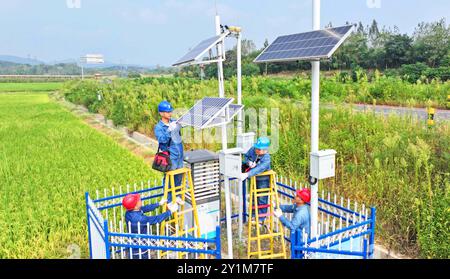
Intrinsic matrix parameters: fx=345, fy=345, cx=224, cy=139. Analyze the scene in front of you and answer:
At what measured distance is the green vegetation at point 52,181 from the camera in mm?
4438

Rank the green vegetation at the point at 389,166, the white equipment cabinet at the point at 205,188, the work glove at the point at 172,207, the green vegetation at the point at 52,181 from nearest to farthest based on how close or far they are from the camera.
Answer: the work glove at the point at 172,207
the green vegetation at the point at 389,166
the white equipment cabinet at the point at 205,188
the green vegetation at the point at 52,181

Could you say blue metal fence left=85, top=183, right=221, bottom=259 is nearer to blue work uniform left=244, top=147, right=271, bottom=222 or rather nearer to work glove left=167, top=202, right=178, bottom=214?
work glove left=167, top=202, right=178, bottom=214

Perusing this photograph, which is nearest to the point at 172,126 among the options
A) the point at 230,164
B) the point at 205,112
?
the point at 205,112

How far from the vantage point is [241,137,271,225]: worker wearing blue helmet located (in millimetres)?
3783

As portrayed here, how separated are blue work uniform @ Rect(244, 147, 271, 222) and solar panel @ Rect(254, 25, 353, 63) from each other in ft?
3.58

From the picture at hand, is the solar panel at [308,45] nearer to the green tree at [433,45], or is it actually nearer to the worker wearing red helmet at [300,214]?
the worker wearing red helmet at [300,214]

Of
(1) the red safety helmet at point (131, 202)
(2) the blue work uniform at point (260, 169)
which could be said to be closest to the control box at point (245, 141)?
(2) the blue work uniform at point (260, 169)

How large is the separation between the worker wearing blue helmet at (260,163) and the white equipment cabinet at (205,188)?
1.37ft

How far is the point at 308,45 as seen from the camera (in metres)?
3.11

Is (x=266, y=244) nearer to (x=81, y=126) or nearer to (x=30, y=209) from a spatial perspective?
(x=30, y=209)

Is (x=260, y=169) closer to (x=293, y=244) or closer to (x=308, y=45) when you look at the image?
(x=293, y=244)

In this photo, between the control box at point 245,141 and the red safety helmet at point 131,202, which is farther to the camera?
the control box at point 245,141

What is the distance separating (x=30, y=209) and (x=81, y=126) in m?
9.43

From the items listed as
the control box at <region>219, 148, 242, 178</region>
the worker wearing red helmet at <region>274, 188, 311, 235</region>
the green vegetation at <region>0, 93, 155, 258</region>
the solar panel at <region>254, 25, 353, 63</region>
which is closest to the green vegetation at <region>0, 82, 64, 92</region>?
the green vegetation at <region>0, 93, 155, 258</region>
